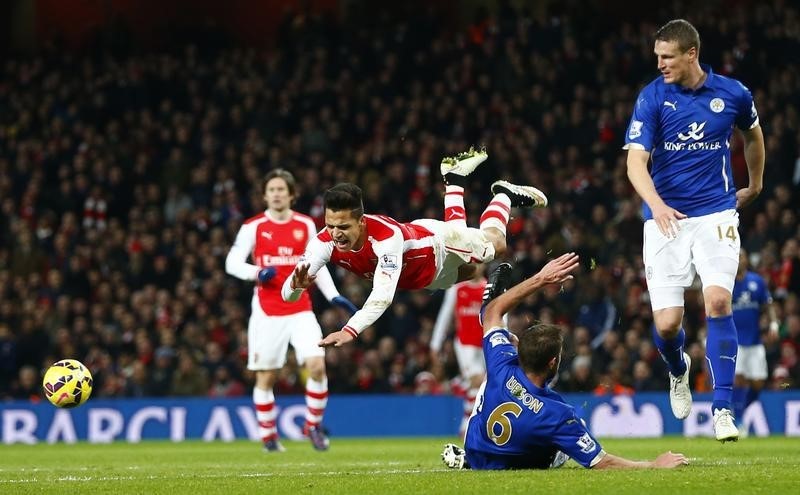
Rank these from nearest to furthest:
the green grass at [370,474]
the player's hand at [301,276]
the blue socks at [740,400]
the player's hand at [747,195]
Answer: the green grass at [370,474] < the player's hand at [301,276] < the player's hand at [747,195] < the blue socks at [740,400]

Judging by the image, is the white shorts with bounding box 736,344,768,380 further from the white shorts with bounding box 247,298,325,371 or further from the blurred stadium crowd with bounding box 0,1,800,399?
the white shorts with bounding box 247,298,325,371

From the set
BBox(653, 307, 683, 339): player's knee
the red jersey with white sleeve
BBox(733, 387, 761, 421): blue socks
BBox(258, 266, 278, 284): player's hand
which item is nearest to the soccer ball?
BBox(258, 266, 278, 284): player's hand

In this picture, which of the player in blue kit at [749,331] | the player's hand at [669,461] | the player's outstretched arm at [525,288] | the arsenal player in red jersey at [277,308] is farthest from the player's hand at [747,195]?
the player in blue kit at [749,331]

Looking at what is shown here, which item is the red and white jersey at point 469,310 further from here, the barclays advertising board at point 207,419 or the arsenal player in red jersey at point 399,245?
the arsenal player in red jersey at point 399,245

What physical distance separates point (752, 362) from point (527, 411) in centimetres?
887

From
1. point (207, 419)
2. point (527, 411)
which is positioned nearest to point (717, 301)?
point (527, 411)

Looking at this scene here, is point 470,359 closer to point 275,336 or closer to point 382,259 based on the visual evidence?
point 275,336

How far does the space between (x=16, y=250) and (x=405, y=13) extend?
9.92 metres

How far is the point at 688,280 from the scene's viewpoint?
988 centimetres

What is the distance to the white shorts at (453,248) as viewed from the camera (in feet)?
35.4

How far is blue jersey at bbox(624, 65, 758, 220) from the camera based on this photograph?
9.73 meters

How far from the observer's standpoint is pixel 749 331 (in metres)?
16.8

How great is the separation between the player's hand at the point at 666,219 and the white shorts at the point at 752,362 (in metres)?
8.16

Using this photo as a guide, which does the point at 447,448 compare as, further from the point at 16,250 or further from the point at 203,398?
the point at 16,250
